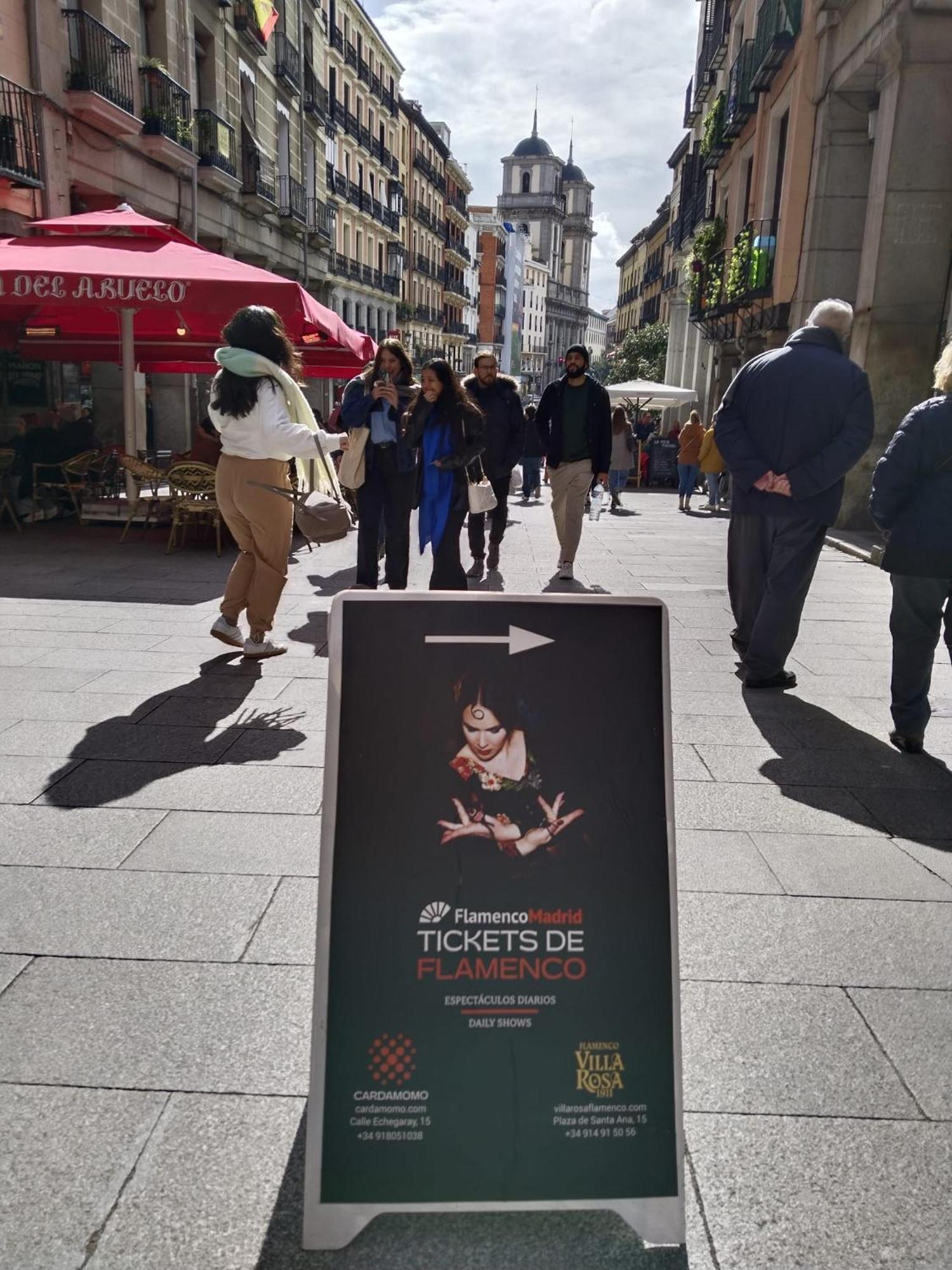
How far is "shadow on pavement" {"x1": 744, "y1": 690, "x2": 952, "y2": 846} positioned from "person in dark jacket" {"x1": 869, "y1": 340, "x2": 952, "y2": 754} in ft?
0.71

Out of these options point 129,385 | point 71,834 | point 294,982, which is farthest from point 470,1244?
point 129,385

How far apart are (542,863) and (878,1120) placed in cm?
102

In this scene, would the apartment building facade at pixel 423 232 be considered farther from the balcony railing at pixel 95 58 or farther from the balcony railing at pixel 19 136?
the balcony railing at pixel 19 136

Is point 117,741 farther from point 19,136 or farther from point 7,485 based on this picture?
point 19,136

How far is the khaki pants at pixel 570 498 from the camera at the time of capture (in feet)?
28.4

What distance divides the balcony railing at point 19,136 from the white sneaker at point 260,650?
388 inches

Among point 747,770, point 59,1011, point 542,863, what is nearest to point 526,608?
point 542,863

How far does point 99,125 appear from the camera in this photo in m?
15.6

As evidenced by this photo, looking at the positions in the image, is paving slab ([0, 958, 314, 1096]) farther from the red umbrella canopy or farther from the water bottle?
the water bottle

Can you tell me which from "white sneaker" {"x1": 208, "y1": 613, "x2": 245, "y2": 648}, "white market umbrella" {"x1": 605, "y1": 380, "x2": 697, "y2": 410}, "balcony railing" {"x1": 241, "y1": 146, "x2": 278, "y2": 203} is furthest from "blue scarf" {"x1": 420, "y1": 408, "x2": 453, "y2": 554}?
"balcony railing" {"x1": 241, "y1": 146, "x2": 278, "y2": 203}

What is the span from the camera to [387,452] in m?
6.73

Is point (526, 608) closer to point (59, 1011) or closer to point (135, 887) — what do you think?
point (59, 1011)

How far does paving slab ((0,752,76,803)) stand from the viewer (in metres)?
3.84

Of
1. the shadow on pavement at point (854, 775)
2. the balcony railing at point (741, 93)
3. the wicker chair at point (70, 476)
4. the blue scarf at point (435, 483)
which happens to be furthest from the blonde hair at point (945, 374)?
the balcony railing at point (741, 93)
